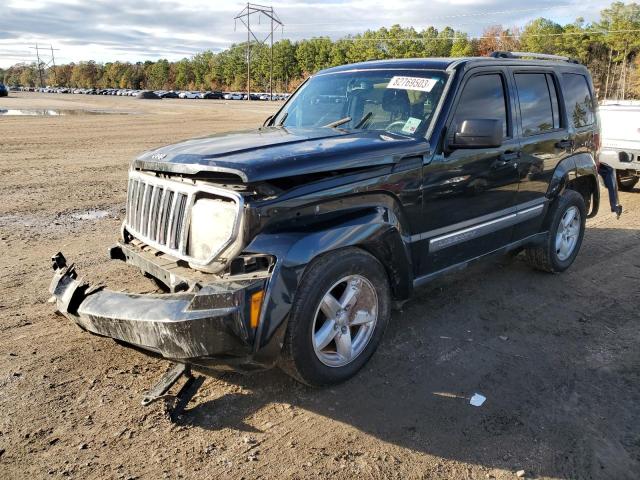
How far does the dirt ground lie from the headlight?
0.96 m

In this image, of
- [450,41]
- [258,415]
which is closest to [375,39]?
[450,41]

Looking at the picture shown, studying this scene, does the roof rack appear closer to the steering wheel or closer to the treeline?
the steering wheel

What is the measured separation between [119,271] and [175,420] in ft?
8.75

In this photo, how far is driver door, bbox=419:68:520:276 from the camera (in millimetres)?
4043

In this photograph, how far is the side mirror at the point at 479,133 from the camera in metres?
3.83

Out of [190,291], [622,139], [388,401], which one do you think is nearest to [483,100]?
[388,401]

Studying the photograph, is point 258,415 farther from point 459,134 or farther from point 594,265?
point 594,265

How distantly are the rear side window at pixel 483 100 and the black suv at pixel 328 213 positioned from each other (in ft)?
0.05

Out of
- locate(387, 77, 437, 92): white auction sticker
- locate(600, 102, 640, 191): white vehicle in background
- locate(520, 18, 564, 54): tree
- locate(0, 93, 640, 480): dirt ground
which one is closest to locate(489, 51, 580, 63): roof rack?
locate(387, 77, 437, 92): white auction sticker

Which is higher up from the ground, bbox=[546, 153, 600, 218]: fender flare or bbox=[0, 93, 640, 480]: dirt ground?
bbox=[546, 153, 600, 218]: fender flare

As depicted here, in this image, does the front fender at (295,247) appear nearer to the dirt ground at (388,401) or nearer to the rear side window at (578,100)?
the dirt ground at (388,401)

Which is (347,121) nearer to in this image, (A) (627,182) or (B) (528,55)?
(B) (528,55)

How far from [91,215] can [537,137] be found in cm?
600

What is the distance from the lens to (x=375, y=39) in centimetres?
8912
